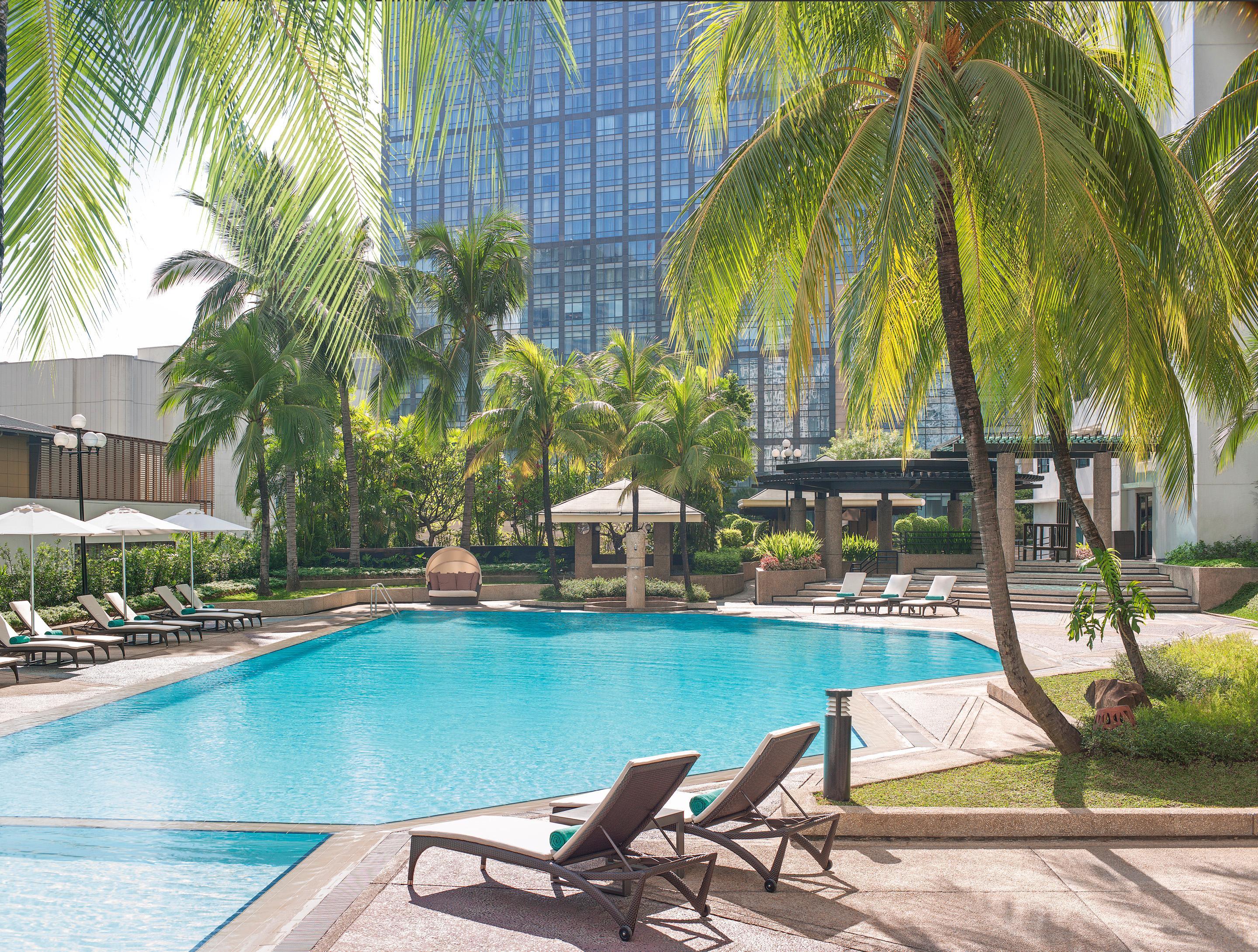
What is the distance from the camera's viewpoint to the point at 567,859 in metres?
4.88

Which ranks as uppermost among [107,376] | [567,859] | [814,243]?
[107,376]

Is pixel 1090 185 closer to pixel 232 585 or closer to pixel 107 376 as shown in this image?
pixel 232 585

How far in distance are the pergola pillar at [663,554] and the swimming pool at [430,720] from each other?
8.85m

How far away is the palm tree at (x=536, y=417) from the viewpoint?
25141 millimetres

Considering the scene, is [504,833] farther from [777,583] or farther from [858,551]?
[858,551]

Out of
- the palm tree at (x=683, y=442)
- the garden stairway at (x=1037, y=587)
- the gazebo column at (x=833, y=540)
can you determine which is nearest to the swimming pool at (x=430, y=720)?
the garden stairway at (x=1037, y=587)

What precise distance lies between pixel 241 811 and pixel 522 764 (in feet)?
8.90

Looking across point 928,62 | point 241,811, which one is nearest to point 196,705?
point 241,811

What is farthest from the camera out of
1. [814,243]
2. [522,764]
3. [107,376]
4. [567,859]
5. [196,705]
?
[107,376]

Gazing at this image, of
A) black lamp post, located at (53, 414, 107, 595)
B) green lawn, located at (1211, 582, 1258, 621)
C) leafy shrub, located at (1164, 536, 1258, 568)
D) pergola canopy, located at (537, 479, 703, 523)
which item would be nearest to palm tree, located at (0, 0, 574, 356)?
black lamp post, located at (53, 414, 107, 595)

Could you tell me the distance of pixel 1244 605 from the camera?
2030 centimetres

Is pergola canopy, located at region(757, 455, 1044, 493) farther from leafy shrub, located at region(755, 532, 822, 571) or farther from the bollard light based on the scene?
the bollard light

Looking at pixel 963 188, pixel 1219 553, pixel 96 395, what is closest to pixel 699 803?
pixel 963 188

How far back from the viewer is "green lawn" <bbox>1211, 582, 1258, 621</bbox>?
Answer: 19250 mm
